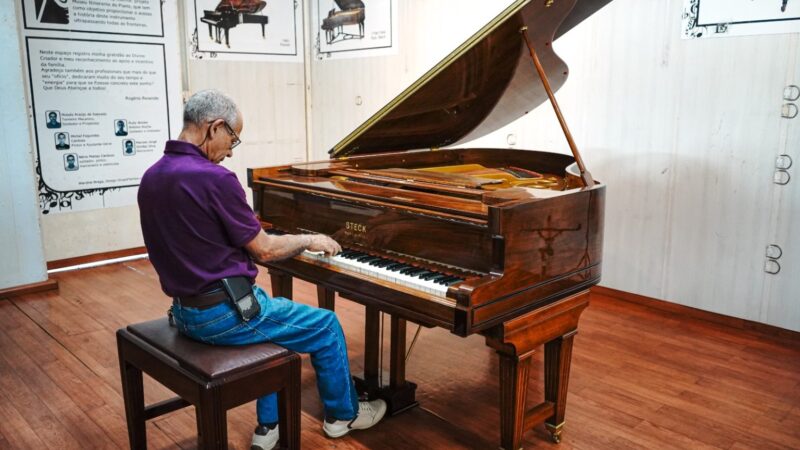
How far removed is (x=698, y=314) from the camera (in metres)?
4.01

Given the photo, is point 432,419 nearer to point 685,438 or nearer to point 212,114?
point 685,438

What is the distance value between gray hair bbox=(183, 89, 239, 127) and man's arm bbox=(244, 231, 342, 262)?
1.30ft

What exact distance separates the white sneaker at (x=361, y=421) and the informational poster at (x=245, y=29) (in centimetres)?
399

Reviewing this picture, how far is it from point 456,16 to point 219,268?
11.5 ft

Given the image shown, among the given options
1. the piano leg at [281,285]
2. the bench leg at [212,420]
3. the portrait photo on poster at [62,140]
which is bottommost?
the bench leg at [212,420]

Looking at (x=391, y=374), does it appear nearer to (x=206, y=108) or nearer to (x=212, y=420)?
(x=212, y=420)

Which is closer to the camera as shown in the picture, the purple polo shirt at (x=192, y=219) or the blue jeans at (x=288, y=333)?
the purple polo shirt at (x=192, y=219)

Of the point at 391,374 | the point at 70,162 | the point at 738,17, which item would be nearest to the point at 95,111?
the point at 70,162

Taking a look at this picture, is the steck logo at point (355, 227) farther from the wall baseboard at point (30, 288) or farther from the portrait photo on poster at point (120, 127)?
the portrait photo on poster at point (120, 127)

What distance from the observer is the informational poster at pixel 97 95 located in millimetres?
4852

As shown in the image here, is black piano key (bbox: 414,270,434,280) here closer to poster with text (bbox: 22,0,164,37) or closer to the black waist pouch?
the black waist pouch

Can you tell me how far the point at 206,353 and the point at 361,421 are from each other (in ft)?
2.66

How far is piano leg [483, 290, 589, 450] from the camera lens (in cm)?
214

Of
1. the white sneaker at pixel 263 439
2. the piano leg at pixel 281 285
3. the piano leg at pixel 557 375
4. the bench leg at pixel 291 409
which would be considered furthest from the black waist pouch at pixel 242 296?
the piano leg at pixel 557 375
